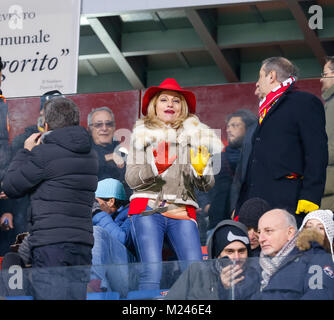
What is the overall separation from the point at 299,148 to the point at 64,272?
5.29 feet

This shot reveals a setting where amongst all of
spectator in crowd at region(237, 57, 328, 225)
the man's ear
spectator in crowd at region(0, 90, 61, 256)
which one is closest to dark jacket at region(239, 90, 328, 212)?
spectator in crowd at region(237, 57, 328, 225)

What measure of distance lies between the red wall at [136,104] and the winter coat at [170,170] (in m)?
0.33

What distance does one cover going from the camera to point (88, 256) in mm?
4543

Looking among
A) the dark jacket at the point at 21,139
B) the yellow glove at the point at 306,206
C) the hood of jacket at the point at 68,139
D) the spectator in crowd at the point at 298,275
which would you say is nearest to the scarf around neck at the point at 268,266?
the spectator in crowd at the point at 298,275

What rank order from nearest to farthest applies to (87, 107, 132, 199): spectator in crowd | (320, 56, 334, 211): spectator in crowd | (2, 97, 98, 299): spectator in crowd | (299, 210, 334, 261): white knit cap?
(299, 210, 334, 261): white knit cap, (2, 97, 98, 299): spectator in crowd, (320, 56, 334, 211): spectator in crowd, (87, 107, 132, 199): spectator in crowd

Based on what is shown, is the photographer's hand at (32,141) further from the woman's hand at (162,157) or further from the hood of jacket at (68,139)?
the woman's hand at (162,157)

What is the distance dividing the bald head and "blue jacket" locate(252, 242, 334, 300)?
411 millimetres

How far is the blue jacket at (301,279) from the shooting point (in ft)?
12.0

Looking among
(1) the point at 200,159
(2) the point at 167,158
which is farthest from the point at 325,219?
(2) the point at 167,158

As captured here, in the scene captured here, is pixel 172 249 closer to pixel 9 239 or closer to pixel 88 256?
pixel 88 256

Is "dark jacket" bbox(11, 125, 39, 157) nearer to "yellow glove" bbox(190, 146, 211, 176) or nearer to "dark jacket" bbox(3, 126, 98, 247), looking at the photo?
"dark jacket" bbox(3, 126, 98, 247)

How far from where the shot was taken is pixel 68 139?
4.66 metres

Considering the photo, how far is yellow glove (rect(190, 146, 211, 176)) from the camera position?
5.00 m

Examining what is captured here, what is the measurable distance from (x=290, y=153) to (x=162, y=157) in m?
0.78
